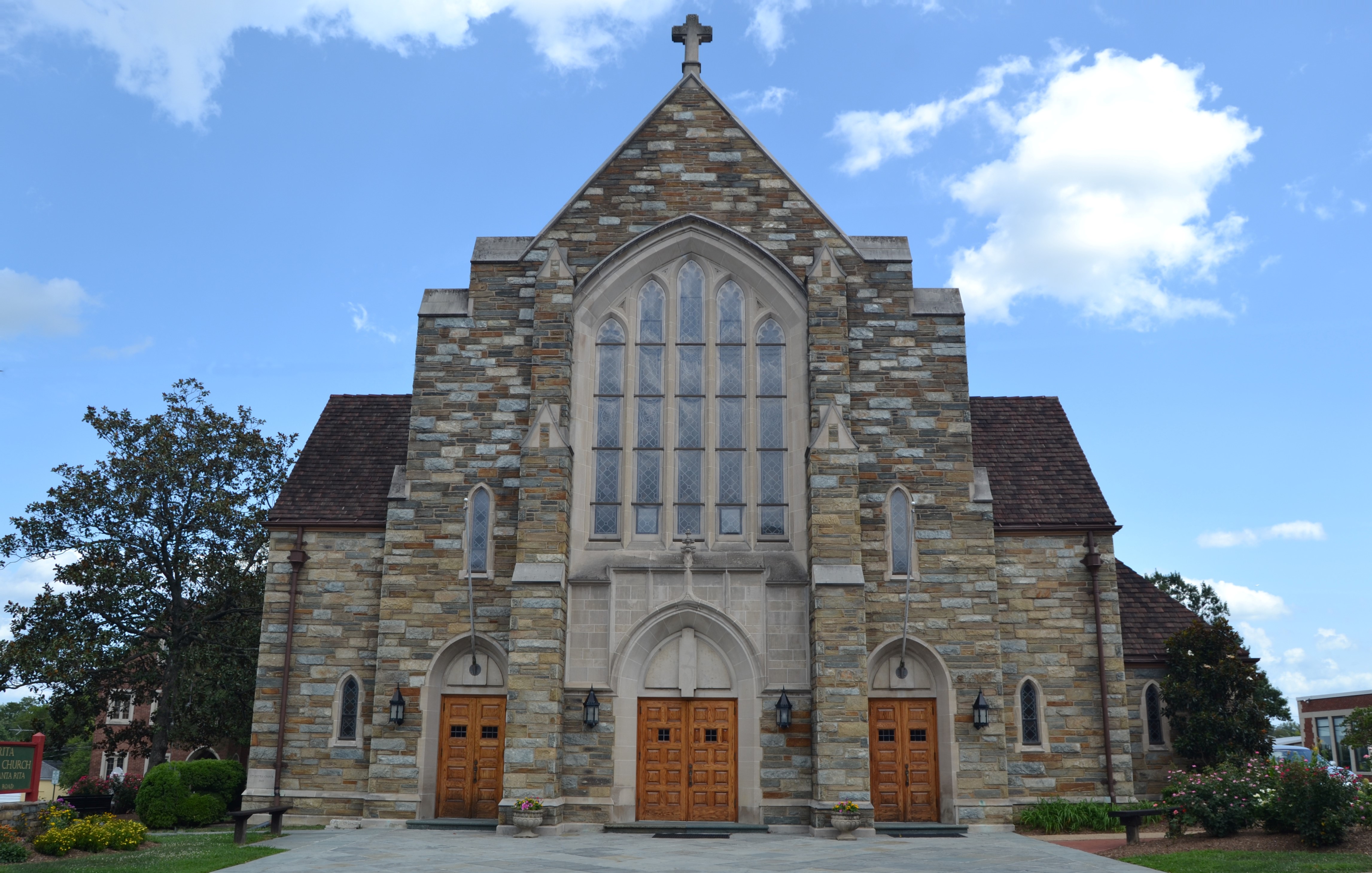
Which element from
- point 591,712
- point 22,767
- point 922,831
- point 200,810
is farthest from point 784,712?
point 22,767

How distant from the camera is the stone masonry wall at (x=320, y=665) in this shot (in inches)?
715

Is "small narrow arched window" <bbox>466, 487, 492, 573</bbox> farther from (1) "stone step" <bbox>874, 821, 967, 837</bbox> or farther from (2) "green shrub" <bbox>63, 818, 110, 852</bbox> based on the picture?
(1) "stone step" <bbox>874, 821, 967, 837</bbox>

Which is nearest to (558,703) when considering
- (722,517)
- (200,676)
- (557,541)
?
(557,541)

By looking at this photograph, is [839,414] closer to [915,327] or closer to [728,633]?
[915,327]

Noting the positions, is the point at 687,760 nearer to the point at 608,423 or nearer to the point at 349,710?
the point at 608,423

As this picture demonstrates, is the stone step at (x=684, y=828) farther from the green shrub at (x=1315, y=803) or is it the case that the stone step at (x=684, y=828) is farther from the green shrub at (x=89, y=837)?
the green shrub at (x=1315, y=803)

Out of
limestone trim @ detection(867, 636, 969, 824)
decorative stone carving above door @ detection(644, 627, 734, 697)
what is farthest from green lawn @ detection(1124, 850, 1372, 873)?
decorative stone carving above door @ detection(644, 627, 734, 697)

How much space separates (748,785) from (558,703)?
Result: 337cm

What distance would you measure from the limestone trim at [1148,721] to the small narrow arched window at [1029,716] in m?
2.55

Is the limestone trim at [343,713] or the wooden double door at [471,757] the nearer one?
the wooden double door at [471,757]

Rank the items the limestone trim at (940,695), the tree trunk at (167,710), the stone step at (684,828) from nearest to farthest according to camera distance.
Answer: the stone step at (684,828) < the limestone trim at (940,695) < the tree trunk at (167,710)

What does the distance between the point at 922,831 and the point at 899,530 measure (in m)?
4.89

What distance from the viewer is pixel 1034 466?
20.9 m

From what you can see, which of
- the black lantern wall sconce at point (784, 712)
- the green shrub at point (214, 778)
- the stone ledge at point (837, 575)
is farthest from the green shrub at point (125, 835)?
the stone ledge at point (837, 575)
